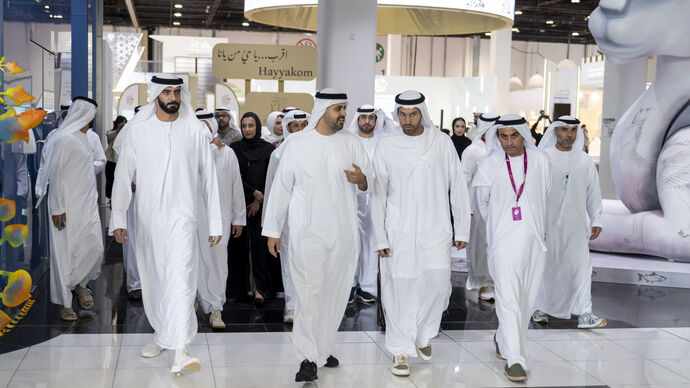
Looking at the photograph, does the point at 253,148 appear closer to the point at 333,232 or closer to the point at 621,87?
the point at 333,232

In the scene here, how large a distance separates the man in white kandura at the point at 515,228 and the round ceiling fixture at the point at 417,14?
4.36 m

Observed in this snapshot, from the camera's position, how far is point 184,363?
3.98m

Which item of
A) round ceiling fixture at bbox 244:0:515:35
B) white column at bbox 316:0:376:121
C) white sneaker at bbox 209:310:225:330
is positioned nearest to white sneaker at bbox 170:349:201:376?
white sneaker at bbox 209:310:225:330

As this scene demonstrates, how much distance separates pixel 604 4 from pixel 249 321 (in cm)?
448

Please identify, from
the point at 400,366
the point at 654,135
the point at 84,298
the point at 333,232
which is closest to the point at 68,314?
the point at 84,298

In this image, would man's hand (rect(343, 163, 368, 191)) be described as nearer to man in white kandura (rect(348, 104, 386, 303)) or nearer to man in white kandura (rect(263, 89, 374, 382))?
man in white kandura (rect(263, 89, 374, 382))

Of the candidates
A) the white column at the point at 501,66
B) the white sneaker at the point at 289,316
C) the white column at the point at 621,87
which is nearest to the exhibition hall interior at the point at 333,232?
the white sneaker at the point at 289,316

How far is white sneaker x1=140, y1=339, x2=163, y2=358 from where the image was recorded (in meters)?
4.37

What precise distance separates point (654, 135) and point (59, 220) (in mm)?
5310

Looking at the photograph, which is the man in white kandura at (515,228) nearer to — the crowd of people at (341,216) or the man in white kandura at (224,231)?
the crowd of people at (341,216)

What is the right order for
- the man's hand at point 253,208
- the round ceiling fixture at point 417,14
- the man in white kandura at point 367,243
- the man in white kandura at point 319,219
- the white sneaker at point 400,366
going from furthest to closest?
the round ceiling fixture at point 417,14 < the man in white kandura at point 367,243 < the man's hand at point 253,208 < the white sneaker at point 400,366 < the man in white kandura at point 319,219

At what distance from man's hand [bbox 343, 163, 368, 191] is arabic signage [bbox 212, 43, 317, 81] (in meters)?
4.35

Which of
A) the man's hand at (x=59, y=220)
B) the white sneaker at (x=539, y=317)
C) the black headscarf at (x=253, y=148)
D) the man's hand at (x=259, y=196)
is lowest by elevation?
the white sneaker at (x=539, y=317)

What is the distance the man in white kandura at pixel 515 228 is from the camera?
4.19m
